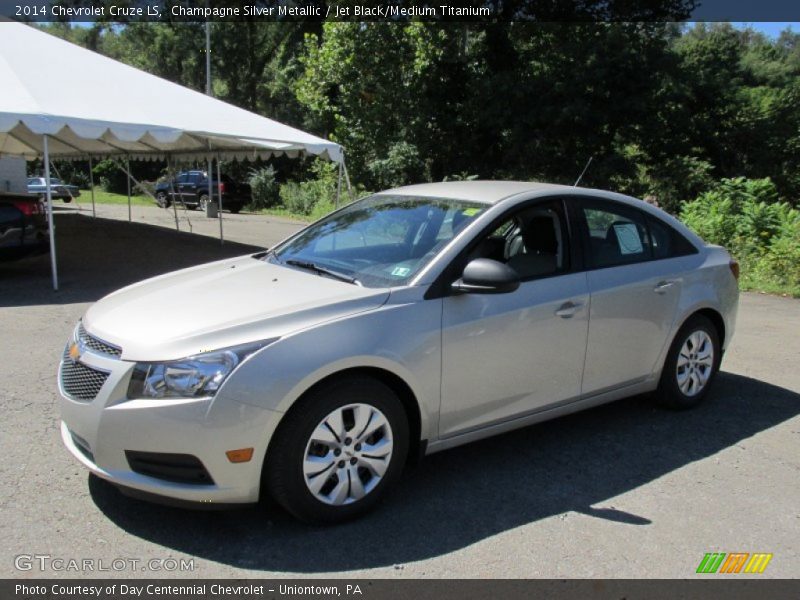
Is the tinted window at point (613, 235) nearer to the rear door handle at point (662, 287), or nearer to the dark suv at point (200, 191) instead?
the rear door handle at point (662, 287)

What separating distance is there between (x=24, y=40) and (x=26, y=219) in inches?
185

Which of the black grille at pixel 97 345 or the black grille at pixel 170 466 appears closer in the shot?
the black grille at pixel 170 466

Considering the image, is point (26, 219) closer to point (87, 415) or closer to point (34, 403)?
point (34, 403)

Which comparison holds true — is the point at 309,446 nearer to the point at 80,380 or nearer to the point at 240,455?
the point at 240,455

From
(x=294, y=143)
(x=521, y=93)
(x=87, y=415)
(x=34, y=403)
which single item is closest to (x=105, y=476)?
(x=87, y=415)

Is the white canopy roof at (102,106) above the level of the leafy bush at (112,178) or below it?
above

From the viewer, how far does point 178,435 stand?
10.1 feet

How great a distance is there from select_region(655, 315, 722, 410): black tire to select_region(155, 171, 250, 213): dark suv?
26.4m

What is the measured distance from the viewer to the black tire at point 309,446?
3.22m

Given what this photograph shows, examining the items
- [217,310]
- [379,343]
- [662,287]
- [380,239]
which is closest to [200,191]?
[380,239]

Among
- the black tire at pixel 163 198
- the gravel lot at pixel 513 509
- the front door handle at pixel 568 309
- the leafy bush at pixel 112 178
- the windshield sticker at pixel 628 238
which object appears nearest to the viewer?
the gravel lot at pixel 513 509

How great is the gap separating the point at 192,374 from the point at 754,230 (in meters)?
12.8

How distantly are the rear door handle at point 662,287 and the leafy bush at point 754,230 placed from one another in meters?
7.58

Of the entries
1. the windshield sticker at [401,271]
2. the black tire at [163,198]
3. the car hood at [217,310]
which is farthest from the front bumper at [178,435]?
the black tire at [163,198]
